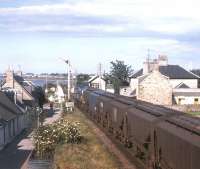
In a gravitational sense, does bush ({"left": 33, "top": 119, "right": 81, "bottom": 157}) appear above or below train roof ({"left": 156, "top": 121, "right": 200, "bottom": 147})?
below

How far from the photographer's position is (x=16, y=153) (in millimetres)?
44312

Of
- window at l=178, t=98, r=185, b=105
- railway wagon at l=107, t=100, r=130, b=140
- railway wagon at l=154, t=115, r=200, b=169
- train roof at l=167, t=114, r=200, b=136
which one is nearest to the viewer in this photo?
railway wagon at l=154, t=115, r=200, b=169

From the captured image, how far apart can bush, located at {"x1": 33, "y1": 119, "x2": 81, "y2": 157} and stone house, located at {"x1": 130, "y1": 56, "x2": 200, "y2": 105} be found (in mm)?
60261

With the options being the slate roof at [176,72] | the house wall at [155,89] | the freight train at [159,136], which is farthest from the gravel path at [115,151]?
the slate roof at [176,72]

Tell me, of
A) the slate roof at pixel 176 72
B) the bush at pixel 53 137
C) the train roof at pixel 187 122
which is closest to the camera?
the train roof at pixel 187 122

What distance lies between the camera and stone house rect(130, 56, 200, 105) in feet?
307

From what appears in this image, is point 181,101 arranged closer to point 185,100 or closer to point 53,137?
point 185,100

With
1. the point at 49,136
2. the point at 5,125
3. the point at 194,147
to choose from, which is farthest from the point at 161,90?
the point at 194,147

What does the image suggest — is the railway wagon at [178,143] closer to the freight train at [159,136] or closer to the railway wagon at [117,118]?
the freight train at [159,136]

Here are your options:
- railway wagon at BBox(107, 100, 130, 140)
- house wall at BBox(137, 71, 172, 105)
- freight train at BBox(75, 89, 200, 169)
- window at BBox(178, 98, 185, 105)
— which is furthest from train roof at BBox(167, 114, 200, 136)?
window at BBox(178, 98, 185, 105)

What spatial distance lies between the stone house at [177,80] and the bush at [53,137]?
60261 mm

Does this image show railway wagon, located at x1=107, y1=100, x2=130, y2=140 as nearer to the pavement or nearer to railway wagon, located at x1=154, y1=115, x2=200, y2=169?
the pavement

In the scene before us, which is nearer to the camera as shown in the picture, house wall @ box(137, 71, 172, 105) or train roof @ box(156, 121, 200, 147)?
train roof @ box(156, 121, 200, 147)

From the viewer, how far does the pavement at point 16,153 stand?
38.1 m
